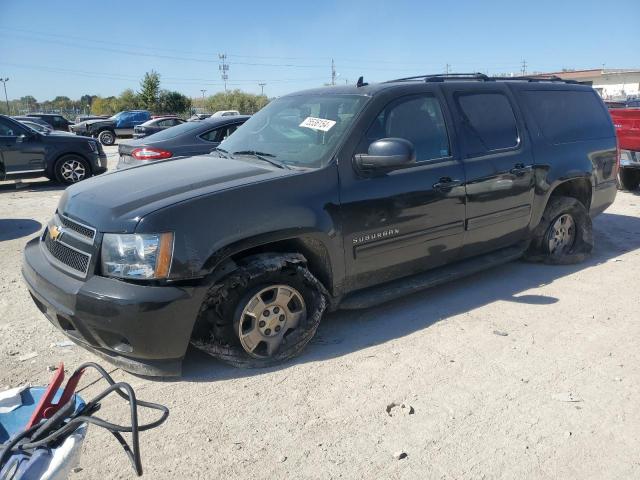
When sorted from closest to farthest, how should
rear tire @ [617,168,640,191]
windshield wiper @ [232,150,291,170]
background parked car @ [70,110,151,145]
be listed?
windshield wiper @ [232,150,291,170], rear tire @ [617,168,640,191], background parked car @ [70,110,151,145]

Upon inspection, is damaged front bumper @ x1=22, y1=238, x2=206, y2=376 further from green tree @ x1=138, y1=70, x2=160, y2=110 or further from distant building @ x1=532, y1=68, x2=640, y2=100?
distant building @ x1=532, y1=68, x2=640, y2=100

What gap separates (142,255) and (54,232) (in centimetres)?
93

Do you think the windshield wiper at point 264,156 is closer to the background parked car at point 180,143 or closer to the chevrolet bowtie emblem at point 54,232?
the chevrolet bowtie emblem at point 54,232

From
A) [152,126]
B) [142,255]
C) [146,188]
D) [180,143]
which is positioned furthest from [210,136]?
[152,126]

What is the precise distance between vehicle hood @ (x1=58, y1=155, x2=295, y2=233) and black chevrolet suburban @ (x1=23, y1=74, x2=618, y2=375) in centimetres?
1

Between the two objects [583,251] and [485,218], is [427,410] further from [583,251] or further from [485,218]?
[583,251]

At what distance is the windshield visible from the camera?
3677mm

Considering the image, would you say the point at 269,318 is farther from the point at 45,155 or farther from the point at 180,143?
the point at 45,155

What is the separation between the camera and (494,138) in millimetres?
4535

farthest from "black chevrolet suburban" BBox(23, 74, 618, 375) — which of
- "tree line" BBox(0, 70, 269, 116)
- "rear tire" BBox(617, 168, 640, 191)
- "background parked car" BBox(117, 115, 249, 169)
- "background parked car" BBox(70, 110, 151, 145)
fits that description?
"tree line" BBox(0, 70, 269, 116)

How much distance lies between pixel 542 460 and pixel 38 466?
2.15 m

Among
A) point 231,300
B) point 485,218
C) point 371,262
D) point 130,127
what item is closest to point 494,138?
point 485,218

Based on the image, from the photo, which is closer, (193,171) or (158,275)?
(158,275)

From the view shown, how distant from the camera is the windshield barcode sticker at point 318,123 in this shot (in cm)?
379
